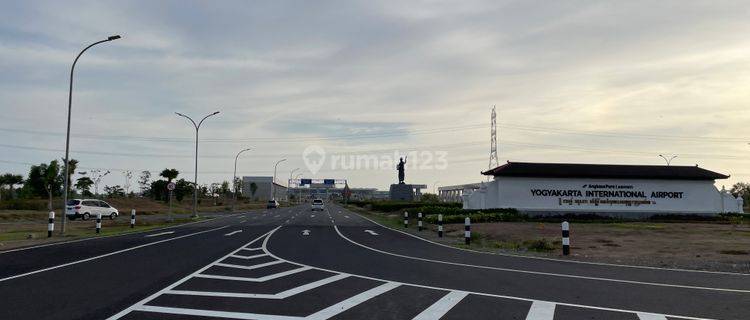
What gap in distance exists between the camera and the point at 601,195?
4088 cm

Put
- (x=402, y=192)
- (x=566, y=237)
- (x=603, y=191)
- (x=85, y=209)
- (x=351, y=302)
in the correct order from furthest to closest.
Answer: (x=402, y=192), (x=85, y=209), (x=603, y=191), (x=566, y=237), (x=351, y=302)

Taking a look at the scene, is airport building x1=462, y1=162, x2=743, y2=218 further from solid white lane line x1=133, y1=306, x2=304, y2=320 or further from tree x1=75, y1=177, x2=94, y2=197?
tree x1=75, y1=177, x2=94, y2=197

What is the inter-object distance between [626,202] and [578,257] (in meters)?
27.9

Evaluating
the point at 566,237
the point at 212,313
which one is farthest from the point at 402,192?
the point at 212,313

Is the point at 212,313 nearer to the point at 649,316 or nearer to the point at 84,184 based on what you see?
the point at 649,316

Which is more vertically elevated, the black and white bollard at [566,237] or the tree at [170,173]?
the tree at [170,173]

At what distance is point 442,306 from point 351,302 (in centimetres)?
132

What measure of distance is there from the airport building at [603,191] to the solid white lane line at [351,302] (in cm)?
3159

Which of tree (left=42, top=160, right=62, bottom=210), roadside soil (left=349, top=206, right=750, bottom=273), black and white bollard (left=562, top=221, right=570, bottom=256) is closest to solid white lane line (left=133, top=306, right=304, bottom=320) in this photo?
roadside soil (left=349, top=206, right=750, bottom=273)

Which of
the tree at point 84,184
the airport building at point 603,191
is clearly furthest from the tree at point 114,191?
the airport building at point 603,191

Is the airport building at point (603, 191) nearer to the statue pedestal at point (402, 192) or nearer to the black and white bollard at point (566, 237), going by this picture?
the black and white bollard at point (566, 237)

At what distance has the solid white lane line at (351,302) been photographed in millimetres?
7207

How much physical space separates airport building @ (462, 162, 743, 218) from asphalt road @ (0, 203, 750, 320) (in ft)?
83.4

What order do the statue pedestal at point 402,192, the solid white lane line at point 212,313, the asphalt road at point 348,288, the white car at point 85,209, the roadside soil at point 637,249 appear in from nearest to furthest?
1. the solid white lane line at point 212,313
2. the asphalt road at point 348,288
3. the roadside soil at point 637,249
4. the white car at point 85,209
5. the statue pedestal at point 402,192
